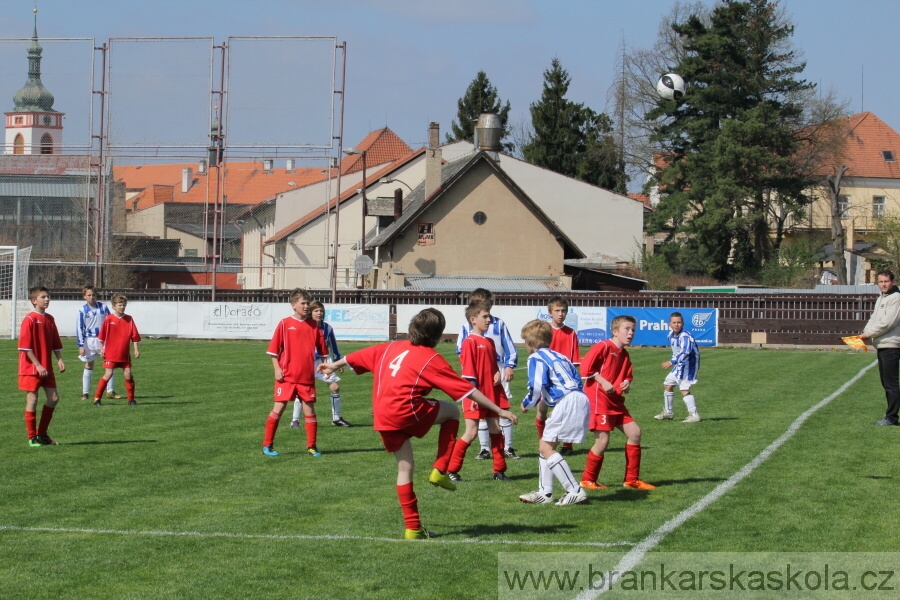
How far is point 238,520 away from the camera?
8.23 metres

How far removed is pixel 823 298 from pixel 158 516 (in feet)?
105

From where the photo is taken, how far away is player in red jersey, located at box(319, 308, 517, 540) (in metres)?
7.29

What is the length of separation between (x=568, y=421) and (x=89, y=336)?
1266 centimetres

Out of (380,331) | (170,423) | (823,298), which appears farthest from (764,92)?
(170,423)

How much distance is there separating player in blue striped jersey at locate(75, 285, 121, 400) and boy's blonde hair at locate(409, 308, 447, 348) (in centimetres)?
1195

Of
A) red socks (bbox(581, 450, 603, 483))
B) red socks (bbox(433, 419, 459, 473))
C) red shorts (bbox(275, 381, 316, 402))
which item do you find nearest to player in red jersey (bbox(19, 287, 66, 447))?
red shorts (bbox(275, 381, 316, 402))

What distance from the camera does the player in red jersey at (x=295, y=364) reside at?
1163cm

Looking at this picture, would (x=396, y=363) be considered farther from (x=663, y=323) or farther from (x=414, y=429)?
(x=663, y=323)

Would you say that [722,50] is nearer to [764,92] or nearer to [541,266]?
[764,92]

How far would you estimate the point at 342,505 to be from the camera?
8.85 metres

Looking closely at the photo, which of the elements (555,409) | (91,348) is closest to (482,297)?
(555,409)

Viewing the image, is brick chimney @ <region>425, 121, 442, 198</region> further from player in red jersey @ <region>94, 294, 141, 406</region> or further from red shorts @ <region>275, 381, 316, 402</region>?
red shorts @ <region>275, 381, 316, 402</region>

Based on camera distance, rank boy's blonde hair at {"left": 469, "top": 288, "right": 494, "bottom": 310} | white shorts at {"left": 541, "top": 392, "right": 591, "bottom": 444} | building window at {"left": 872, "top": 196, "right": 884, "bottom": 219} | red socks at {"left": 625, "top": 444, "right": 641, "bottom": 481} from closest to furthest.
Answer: white shorts at {"left": 541, "top": 392, "right": 591, "bottom": 444}, red socks at {"left": 625, "top": 444, "right": 641, "bottom": 481}, boy's blonde hair at {"left": 469, "top": 288, "right": 494, "bottom": 310}, building window at {"left": 872, "top": 196, "right": 884, "bottom": 219}

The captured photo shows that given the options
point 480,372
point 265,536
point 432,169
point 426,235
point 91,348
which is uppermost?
point 432,169
